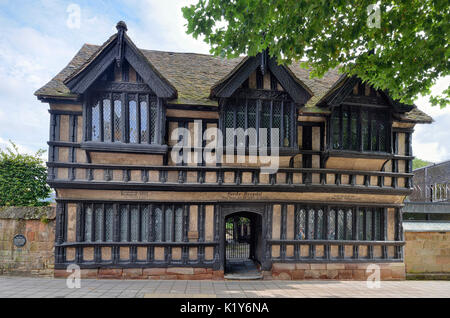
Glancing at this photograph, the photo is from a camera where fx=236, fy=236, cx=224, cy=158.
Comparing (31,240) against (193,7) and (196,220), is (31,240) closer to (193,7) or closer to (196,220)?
(196,220)

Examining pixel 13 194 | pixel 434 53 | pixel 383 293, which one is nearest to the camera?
pixel 434 53

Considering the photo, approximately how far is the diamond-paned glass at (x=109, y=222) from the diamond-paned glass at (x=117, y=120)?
2.35m

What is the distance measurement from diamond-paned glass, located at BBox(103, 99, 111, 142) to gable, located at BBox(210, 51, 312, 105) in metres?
3.45

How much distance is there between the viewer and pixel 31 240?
25.5ft

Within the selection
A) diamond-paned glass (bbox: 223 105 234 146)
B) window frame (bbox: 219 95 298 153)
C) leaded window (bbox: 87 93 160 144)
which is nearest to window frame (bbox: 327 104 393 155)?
window frame (bbox: 219 95 298 153)

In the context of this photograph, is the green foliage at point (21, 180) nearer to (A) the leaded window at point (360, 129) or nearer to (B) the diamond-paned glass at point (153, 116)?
(B) the diamond-paned glass at point (153, 116)

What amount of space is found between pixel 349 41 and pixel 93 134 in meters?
8.21

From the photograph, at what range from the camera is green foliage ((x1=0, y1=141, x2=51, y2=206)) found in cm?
988

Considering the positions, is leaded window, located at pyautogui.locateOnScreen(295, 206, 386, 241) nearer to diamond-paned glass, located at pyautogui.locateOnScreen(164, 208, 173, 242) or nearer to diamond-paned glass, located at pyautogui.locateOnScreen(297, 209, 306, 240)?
diamond-paned glass, located at pyautogui.locateOnScreen(297, 209, 306, 240)

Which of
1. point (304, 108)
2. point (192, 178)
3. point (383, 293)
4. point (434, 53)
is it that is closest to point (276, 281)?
point (383, 293)

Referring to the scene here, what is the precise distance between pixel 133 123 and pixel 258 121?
4191mm

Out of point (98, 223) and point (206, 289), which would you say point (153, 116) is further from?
point (206, 289)

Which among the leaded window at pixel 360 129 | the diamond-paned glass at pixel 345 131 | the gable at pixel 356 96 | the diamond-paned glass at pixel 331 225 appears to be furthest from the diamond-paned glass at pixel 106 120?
the diamond-paned glass at pixel 331 225

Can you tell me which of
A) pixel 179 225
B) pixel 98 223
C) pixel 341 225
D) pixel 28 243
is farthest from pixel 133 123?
pixel 341 225
